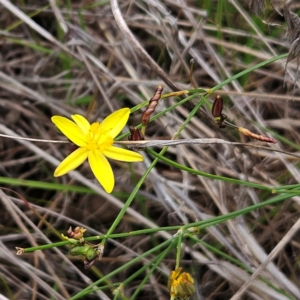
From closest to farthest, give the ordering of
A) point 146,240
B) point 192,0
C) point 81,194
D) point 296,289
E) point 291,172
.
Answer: point 296,289 → point 291,172 → point 146,240 → point 81,194 → point 192,0

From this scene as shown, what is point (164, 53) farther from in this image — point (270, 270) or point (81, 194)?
point (270, 270)

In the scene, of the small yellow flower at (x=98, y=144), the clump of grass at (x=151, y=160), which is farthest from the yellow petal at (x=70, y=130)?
the clump of grass at (x=151, y=160)

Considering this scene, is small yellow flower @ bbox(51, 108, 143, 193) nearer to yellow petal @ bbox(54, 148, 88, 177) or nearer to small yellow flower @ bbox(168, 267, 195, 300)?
yellow petal @ bbox(54, 148, 88, 177)

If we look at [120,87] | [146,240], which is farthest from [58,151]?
[146,240]

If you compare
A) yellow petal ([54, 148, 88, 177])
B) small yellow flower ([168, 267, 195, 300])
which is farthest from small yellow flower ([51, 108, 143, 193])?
small yellow flower ([168, 267, 195, 300])

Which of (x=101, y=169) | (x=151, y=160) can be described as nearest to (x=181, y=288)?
(x=101, y=169)

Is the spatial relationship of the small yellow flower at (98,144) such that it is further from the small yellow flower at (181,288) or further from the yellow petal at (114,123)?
the small yellow flower at (181,288)
